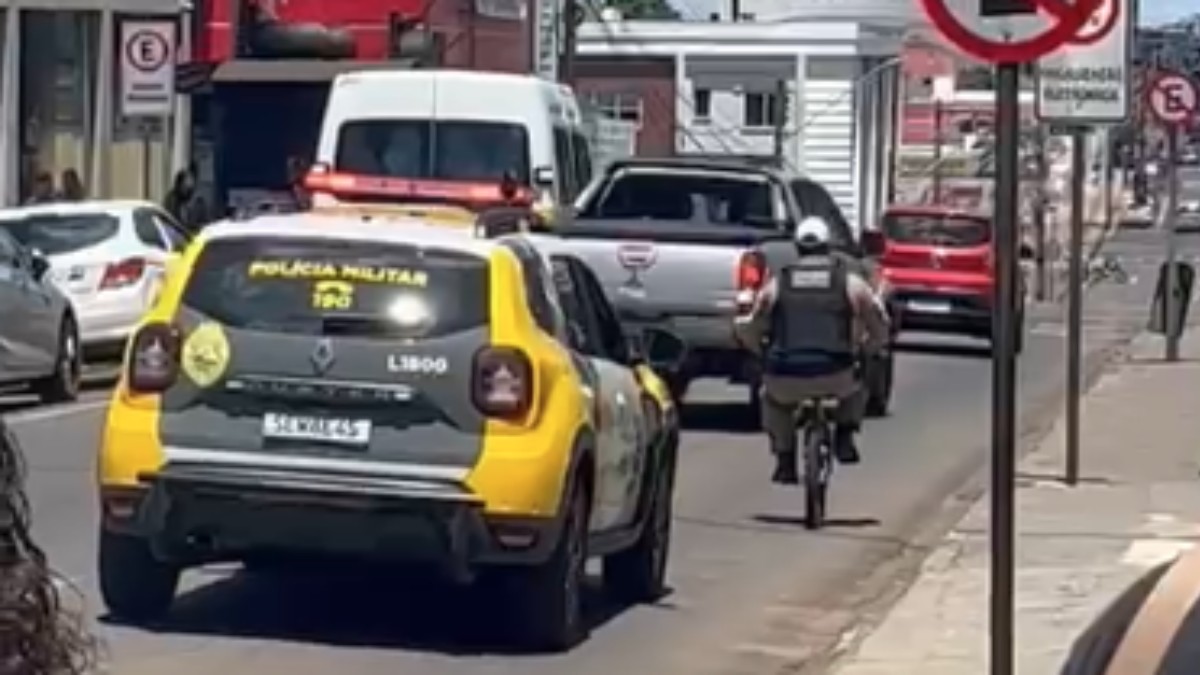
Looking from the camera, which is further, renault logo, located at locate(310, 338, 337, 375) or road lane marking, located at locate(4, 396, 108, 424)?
road lane marking, located at locate(4, 396, 108, 424)

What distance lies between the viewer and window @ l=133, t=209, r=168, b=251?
2961 centimetres

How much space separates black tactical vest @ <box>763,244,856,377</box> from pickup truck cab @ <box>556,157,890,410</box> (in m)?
5.02

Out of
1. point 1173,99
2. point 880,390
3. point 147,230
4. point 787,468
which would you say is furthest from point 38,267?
point 1173,99

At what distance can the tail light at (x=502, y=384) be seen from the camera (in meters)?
12.8

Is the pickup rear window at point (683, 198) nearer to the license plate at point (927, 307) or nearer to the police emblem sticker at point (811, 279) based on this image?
the police emblem sticker at point (811, 279)

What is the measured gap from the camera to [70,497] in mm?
18500

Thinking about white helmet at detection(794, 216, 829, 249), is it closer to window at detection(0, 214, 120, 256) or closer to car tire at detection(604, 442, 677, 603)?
car tire at detection(604, 442, 677, 603)

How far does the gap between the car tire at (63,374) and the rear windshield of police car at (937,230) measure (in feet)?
46.1

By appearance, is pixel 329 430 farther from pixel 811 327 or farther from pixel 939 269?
pixel 939 269

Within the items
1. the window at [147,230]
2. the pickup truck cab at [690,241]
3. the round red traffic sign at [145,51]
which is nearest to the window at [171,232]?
the window at [147,230]

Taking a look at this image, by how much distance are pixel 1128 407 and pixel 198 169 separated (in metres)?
21.4

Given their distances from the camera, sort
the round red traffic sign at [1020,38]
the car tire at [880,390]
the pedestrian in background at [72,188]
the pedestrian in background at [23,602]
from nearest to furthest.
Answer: the pedestrian in background at [23,602]
the round red traffic sign at [1020,38]
the car tire at [880,390]
the pedestrian in background at [72,188]

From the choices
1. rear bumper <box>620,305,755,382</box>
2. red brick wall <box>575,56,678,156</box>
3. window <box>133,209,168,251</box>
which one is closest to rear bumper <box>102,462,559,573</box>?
rear bumper <box>620,305,755,382</box>

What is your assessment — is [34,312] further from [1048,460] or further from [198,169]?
[198,169]
